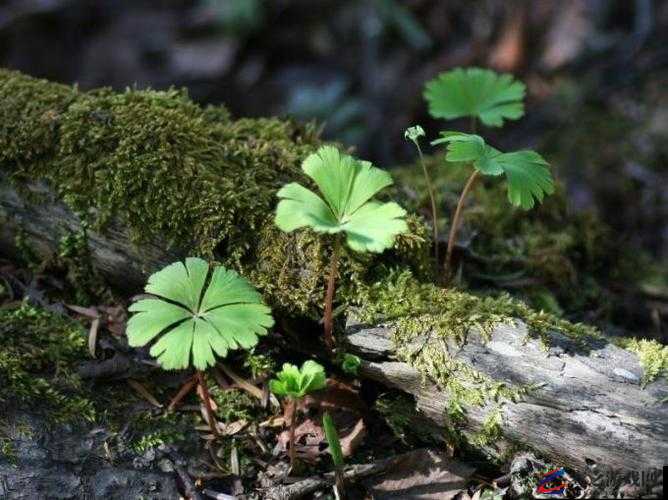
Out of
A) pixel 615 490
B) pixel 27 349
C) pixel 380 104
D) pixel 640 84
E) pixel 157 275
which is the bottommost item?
pixel 615 490

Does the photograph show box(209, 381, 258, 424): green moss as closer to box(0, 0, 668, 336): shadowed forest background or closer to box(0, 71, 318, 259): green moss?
box(0, 71, 318, 259): green moss

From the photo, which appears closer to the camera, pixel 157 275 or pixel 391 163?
pixel 157 275

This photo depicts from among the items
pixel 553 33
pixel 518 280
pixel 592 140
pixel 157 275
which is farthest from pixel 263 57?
pixel 157 275

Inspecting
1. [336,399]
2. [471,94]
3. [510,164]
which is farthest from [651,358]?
[471,94]

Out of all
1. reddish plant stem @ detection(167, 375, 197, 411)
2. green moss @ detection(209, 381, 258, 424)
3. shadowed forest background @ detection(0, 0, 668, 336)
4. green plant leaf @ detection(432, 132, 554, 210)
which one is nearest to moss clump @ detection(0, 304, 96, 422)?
reddish plant stem @ detection(167, 375, 197, 411)

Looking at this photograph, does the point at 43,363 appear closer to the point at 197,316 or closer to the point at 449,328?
the point at 197,316

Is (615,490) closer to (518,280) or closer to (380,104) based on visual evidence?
(518,280)

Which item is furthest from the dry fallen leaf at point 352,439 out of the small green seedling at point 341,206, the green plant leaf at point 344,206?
the green plant leaf at point 344,206
